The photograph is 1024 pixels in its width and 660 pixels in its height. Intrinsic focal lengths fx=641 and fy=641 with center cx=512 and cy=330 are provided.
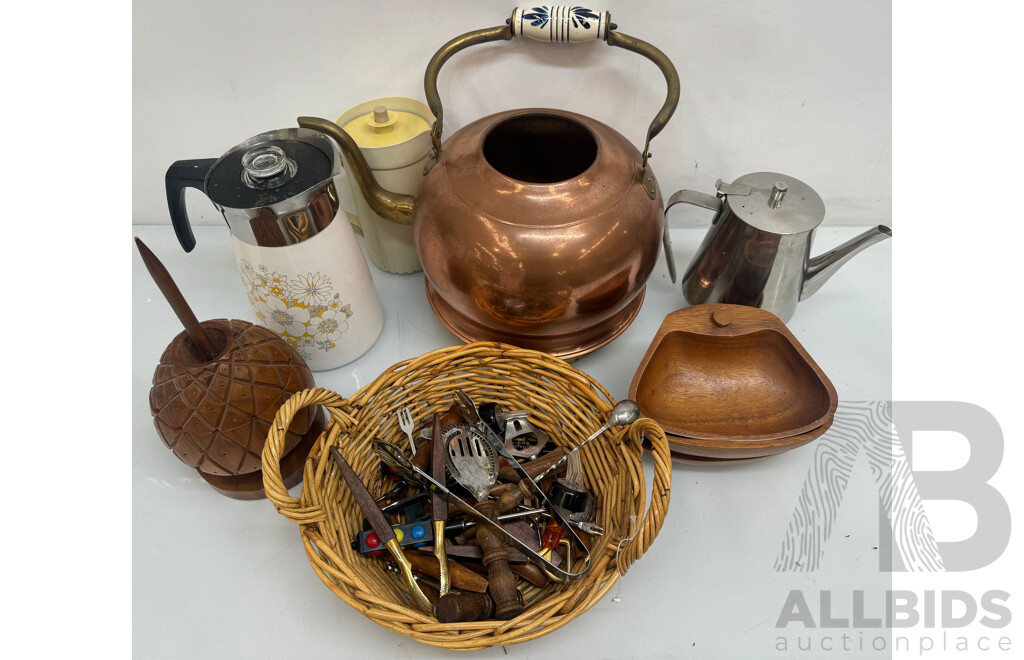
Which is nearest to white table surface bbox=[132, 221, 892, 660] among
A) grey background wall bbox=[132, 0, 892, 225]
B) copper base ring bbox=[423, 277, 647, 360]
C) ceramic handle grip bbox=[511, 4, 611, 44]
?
copper base ring bbox=[423, 277, 647, 360]

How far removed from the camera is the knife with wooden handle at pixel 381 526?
58 centimetres

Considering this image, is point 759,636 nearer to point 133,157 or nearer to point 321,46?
point 321,46

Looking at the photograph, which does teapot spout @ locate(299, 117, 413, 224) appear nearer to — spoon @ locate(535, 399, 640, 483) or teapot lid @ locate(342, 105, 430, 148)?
teapot lid @ locate(342, 105, 430, 148)

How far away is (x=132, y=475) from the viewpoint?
2.40 feet

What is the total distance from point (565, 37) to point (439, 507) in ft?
1.66

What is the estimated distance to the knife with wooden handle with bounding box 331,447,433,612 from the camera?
0.58 metres

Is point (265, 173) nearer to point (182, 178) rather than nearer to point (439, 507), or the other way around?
point (182, 178)

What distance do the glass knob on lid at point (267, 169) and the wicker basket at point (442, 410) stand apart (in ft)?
0.69

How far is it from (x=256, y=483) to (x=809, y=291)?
0.69 metres

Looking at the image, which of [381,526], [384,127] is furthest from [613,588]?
[384,127]

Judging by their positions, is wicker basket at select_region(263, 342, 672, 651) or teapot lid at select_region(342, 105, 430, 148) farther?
teapot lid at select_region(342, 105, 430, 148)

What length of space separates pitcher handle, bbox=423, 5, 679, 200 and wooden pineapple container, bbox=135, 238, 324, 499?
0.93 feet

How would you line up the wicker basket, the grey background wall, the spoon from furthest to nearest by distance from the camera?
the grey background wall → the spoon → the wicker basket

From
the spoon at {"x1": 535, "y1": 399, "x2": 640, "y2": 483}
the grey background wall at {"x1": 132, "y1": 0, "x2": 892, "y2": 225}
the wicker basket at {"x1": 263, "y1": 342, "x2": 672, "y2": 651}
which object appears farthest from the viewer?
the grey background wall at {"x1": 132, "y1": 0, "x2": 892, "y2": 225}
